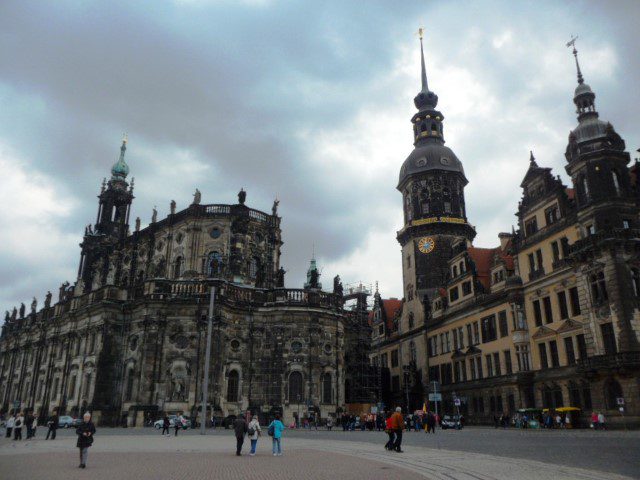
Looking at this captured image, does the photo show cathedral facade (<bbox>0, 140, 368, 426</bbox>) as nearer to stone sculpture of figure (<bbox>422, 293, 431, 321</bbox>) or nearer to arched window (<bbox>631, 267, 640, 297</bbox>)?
stone sculpture of figure (<bbox>422, 293, 431, 321</bbox>)

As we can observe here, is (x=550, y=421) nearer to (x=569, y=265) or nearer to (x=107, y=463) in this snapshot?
(x=569, y=265)

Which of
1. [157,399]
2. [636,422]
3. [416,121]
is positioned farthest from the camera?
[416,121]

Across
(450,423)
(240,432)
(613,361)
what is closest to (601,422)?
(613,361)

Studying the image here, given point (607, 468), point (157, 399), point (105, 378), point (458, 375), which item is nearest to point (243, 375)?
point (157, 399)

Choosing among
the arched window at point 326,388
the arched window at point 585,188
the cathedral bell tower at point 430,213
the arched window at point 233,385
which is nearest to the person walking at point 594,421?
the arched window at point 585,188

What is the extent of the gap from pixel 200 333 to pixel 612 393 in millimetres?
32485

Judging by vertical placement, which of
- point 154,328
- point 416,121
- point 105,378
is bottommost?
point 105,378

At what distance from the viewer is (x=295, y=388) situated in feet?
160

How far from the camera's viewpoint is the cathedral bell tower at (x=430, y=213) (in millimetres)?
67500

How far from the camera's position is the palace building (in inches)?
1409

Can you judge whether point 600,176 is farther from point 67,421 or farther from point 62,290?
point 62,290

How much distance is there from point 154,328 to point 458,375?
102 feet

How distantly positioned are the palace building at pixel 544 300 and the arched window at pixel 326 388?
11988 mm

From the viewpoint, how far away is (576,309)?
39.5 meters
